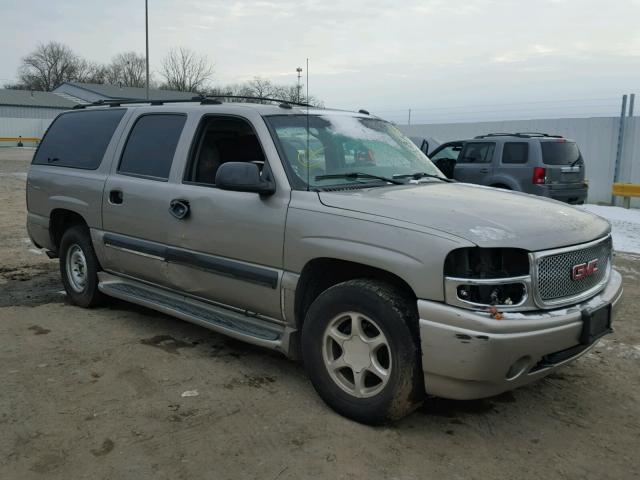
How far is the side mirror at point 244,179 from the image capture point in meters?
3.75

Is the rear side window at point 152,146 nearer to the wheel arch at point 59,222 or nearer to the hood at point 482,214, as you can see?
the wheel arch at point 59,222

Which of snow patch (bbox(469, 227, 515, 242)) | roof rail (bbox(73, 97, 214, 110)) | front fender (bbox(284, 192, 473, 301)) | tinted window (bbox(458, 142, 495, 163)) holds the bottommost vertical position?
front fender (bbox(284, 192, 473, 301))

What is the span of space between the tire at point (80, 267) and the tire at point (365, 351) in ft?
9.02

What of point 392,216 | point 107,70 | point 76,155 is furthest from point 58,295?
point 107,70

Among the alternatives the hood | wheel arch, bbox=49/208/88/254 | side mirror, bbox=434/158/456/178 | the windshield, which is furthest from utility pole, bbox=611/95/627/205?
wheel arch, bbox=49/208/88/254

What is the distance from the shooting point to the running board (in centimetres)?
391

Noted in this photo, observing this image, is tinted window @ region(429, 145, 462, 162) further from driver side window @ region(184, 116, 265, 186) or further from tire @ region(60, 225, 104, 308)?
driver side window @ region(184, 116, 265, 186)

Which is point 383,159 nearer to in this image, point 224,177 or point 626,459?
point 224,177

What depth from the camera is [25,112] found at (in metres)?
60.3

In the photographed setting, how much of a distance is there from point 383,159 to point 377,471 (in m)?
2.27

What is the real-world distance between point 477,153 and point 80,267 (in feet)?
27.4

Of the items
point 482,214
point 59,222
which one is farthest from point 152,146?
point 482,214

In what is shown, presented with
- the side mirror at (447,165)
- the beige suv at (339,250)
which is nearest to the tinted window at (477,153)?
the side mirror at (447,165)

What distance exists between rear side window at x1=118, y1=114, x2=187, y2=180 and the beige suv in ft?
0.05
